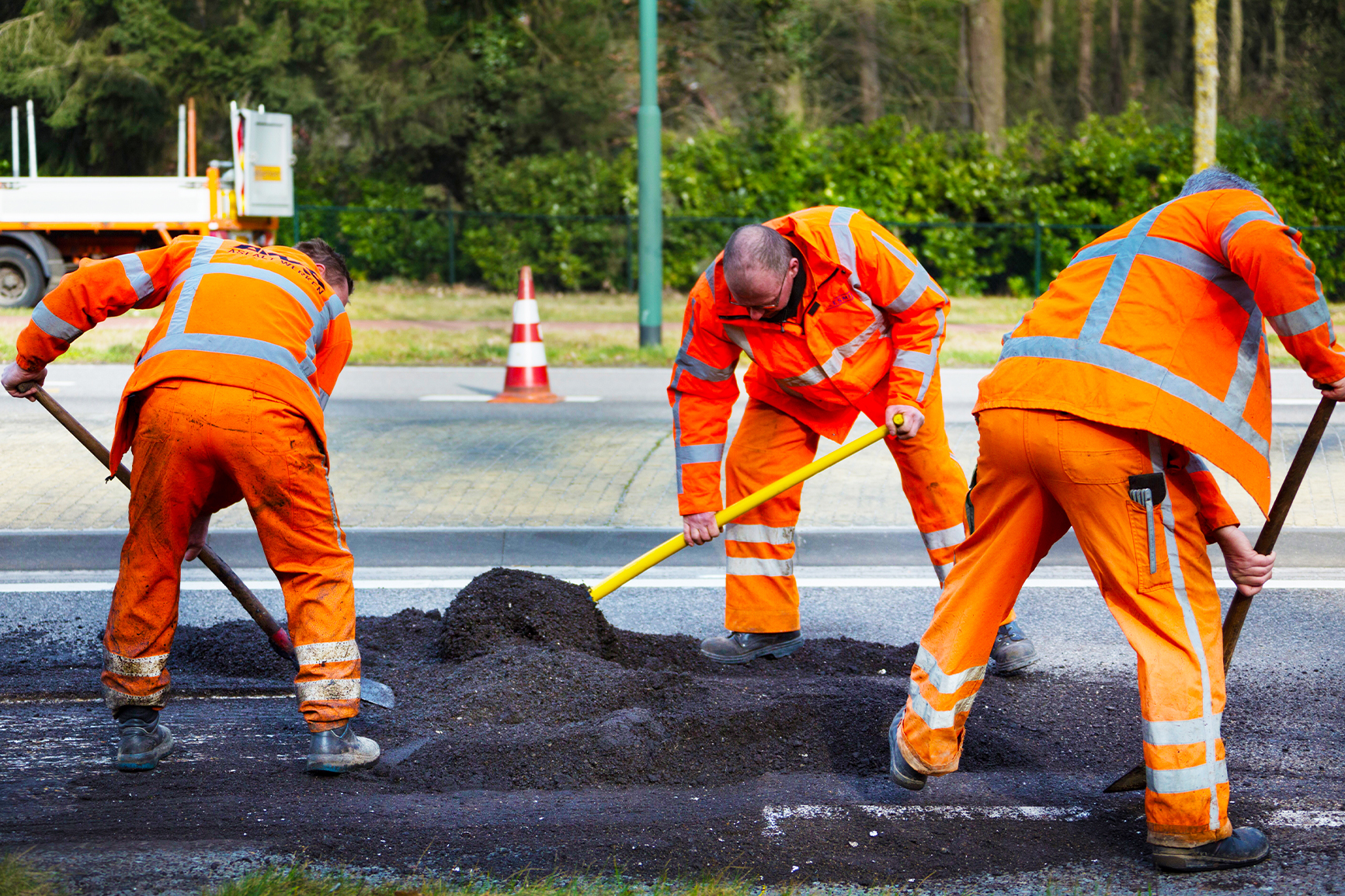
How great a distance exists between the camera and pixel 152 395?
345cm

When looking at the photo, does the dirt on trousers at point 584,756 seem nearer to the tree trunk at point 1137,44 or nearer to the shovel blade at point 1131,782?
the shovel blade at point 1131,782

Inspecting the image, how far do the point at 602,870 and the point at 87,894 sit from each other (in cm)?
110

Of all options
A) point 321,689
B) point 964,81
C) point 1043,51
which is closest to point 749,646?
point 321,689

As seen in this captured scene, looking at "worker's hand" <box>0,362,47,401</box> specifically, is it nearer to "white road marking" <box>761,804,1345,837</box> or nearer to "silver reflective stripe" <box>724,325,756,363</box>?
"silver reflective stripe" <box>724,325,756,363</box>

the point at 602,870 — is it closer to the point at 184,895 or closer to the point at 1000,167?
the point at 184,895

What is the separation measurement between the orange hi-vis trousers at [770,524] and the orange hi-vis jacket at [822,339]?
161 millimetres

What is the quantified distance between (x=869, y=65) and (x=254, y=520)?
83.0 ft

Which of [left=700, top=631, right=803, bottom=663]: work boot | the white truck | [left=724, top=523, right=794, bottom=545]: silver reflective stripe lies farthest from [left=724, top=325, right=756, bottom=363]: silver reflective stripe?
the white truck

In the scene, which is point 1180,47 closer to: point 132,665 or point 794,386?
point 794,386

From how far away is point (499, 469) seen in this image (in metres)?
7.39

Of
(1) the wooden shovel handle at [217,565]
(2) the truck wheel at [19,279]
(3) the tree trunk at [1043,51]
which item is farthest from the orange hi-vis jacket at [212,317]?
(3) the tree trunk at [1043,51]

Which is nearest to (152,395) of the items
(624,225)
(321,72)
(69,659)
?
(69,659)

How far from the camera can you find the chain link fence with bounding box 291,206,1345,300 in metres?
19.7

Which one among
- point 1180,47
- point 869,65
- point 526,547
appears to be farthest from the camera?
point 1180,47
